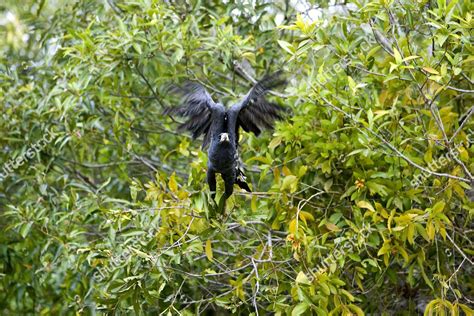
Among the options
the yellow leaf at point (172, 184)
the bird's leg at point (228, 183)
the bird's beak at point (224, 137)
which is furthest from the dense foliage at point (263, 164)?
the bird's beak at point (224, 137)

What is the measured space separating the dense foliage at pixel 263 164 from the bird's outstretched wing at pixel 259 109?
0.55 ft

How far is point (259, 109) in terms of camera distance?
3.54 meters

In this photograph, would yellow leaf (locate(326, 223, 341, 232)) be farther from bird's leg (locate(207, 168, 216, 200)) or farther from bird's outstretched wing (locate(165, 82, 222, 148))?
bird's outstretched wing (locate(165, 82, 222, 148))

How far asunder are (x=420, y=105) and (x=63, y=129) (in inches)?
92.8

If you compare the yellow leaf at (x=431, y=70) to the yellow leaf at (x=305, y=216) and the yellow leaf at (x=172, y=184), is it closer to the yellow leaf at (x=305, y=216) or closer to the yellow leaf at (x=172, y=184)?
the yellow leaf at (x=305, y=216)

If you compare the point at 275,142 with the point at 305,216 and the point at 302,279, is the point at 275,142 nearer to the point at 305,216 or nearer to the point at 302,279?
the point at 305,216

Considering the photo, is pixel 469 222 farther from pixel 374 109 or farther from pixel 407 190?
pixel 374 109

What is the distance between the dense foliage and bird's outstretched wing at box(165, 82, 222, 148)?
0.62 ft

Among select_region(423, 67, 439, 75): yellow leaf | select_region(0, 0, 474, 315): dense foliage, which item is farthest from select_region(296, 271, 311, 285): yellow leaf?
select_region(423, 67, 439, 75): yellow leaf

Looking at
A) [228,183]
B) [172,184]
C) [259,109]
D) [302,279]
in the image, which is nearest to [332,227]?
[302,279]

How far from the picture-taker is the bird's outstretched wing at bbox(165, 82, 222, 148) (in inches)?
140

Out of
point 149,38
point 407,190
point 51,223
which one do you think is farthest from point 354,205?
point 51,223

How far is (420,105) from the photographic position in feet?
12.6

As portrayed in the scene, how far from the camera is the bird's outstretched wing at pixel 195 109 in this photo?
11.7 ft
